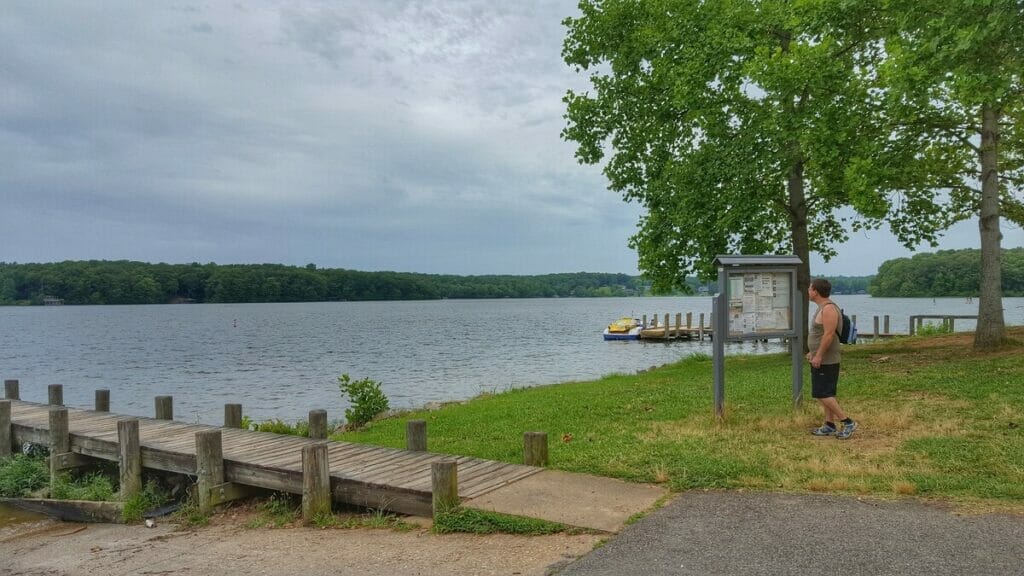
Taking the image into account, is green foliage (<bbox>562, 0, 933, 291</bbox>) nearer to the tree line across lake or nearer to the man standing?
the man standing

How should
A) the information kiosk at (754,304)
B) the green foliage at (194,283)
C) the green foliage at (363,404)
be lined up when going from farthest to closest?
1. the green foliage at (194,283)
2. the green foliage at (363,404)
3. the information kiosk at (754,304)

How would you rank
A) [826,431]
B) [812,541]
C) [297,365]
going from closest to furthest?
[812,541], [826,431], [297,365]

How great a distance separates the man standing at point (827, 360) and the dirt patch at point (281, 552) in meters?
4.28

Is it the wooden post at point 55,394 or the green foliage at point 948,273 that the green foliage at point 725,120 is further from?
the green foliage at point 948,273

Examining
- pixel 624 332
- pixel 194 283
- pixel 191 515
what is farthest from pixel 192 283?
pixel 191 515

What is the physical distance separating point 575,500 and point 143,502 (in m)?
6.07

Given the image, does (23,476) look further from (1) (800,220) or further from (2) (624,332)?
(2) (624,332)

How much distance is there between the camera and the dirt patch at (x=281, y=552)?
525 cm

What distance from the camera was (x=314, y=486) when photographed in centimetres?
703

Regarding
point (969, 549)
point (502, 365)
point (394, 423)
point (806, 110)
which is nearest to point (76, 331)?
point (502, 365)

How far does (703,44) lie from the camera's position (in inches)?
680

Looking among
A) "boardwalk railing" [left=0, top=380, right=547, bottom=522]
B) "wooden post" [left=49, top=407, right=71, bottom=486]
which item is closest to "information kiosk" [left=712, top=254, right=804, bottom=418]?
"boardwalk railing" [left=0, top=380, right=547, bottom=522]

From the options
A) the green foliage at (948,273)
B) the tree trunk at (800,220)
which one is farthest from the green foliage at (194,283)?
the tree trunk at (800,220)

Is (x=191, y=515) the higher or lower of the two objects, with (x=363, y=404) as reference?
lower
